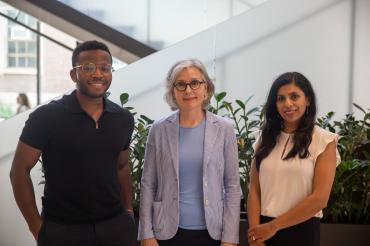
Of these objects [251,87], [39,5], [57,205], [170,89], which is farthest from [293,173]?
[39,5]

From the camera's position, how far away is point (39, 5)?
4590 millimetres

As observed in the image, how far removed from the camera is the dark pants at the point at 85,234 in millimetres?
2035

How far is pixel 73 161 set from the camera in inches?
80.3

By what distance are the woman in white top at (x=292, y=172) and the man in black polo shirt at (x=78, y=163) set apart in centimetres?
61

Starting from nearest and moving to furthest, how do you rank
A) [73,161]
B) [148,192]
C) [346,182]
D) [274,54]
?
[73,161]
[148,192]
[346,182]
[274,54]

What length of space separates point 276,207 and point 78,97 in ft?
3.20

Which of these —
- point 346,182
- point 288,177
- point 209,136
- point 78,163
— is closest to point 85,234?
point 78,163

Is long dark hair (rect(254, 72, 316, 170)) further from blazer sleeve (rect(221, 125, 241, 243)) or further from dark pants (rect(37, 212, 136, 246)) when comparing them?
dark pants (rect(37, 212, 136, 246))

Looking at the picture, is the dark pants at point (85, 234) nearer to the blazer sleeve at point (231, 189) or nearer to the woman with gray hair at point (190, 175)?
the woman with gray hair at point (190, 175)

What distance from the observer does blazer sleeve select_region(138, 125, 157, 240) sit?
2.12 metres

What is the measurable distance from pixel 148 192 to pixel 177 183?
16 centimetres

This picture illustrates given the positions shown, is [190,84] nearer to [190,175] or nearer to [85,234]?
[190,175]

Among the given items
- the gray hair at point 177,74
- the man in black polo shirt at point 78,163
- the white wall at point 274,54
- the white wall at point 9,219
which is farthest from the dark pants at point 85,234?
the white wall at point 9,219

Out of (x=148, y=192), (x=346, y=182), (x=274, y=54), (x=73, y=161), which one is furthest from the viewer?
(x=274, y=54)
